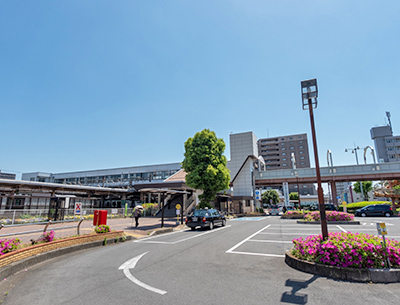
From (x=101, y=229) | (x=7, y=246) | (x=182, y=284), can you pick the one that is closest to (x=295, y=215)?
(x=101, y=229)

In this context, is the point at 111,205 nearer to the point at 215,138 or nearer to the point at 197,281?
the point at 215,138

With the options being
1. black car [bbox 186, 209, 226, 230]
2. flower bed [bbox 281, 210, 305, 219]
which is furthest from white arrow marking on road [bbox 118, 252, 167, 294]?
flower bed [bbox 281, 210, 305, 219]

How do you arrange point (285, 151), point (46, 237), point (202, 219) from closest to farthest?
point (46, 237)
point (202, 219)
point (285, 151)

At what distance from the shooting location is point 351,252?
6105mm

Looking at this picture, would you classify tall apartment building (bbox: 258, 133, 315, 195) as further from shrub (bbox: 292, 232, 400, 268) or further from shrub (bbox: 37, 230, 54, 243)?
shrub (bbox: 37, 230, 54, 243)

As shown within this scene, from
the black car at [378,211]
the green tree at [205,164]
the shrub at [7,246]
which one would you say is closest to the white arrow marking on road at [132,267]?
the shrub at [7,246]

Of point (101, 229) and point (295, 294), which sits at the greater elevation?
point (101, 229)

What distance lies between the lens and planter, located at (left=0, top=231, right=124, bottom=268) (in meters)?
6.98

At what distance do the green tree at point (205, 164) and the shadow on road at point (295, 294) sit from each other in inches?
797

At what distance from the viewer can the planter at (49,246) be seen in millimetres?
6977

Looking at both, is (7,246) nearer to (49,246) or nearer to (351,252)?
(49,246)

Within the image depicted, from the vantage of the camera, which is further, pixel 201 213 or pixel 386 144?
pixel 386 144

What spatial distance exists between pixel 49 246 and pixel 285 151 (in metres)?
115

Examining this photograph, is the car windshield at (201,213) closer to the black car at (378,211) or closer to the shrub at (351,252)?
the shrub at (351,252)
